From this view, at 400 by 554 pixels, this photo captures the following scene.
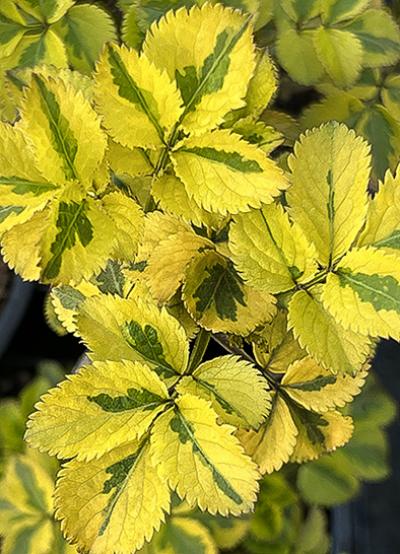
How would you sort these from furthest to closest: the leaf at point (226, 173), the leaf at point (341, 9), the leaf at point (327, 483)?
the leaf at point (327, 483)
the leaf at point (341, 9)
the leaf at point (226, 173)

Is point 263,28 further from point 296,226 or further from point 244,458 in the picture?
point 244,458

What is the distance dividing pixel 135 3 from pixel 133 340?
29 cm

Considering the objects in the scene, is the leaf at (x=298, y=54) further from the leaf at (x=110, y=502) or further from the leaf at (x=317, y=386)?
the leaf at (x=110, y=502)

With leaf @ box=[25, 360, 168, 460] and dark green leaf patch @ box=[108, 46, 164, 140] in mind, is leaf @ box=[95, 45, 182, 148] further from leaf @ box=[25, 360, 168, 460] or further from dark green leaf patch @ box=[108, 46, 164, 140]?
leaf @ box=[25, 360, 168, 460]

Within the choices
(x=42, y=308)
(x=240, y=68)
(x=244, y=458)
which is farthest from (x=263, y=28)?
(x=42, y=308)

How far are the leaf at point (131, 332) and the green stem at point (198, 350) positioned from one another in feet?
0.04

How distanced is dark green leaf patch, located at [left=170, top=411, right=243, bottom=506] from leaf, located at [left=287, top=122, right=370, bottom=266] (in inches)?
5.6

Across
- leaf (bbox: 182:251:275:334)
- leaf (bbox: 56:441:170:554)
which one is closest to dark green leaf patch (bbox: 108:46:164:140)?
leaf (bbox: 182:251:275:334)

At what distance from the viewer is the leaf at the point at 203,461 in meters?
0.47

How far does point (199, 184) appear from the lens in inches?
19.1

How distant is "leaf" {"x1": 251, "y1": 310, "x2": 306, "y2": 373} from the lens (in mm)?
579

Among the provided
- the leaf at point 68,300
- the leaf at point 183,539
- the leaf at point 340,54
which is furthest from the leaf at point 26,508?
the leaf at point 340,54

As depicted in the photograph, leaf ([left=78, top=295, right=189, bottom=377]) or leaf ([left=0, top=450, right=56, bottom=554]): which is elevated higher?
leaf ([left=78, top=295, right=189, bottom=377])

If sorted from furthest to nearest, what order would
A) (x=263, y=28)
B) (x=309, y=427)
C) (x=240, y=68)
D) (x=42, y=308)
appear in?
(x=42, y=308)
(x=263, y=28)
(x=309, y=427)
(x=240, y=68)
